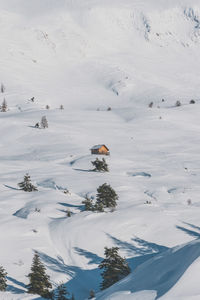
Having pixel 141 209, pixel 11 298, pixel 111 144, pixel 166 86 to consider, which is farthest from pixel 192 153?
pixel 166 86

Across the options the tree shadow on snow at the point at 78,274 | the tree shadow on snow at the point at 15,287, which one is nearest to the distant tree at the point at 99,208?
the tree shadow on snow at the point at 78,274

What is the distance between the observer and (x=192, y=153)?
209 ft

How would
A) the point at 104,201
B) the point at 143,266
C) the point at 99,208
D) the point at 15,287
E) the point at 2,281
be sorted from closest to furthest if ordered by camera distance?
the point at 143,266 → the point at 2,281 → the point at 15,287 → the point at 99,208 → the point at 104,201

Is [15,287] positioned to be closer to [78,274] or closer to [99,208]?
[78,274]

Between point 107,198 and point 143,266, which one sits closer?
point 143,266

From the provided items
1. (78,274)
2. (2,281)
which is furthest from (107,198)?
(2,281)

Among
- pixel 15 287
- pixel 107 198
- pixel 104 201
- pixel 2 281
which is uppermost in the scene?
pixel 107 198

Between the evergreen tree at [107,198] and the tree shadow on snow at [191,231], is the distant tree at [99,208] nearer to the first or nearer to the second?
the evergreen tree at [107,198]

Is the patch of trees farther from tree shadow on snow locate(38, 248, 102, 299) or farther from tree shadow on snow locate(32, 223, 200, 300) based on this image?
tree shadow on snow locate(38, 248, 102, 299)

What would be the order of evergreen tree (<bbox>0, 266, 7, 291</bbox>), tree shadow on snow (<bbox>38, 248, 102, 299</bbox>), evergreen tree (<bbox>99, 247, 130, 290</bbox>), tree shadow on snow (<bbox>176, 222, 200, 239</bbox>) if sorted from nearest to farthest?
evergreen tree (<bbox>0, 266, 7, 291</bbox>) → evergreen tree (<bbox>99, 247, 130, 290</bbox>) → tree shadow on snow (<bbox>38, 248, 102, 299</bbox>) → tree shadow on snow (<bbox>176, 222, 200, 239</bbox>)

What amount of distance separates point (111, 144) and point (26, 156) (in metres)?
14.7

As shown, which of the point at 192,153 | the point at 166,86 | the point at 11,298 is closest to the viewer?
the point at 11,298

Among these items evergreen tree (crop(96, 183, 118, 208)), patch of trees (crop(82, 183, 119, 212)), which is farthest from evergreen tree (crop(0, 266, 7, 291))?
evergreen tree (crop(96, 183, 118, 208))

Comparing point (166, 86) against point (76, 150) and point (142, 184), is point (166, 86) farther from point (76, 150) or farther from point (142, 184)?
point (142, 184)
